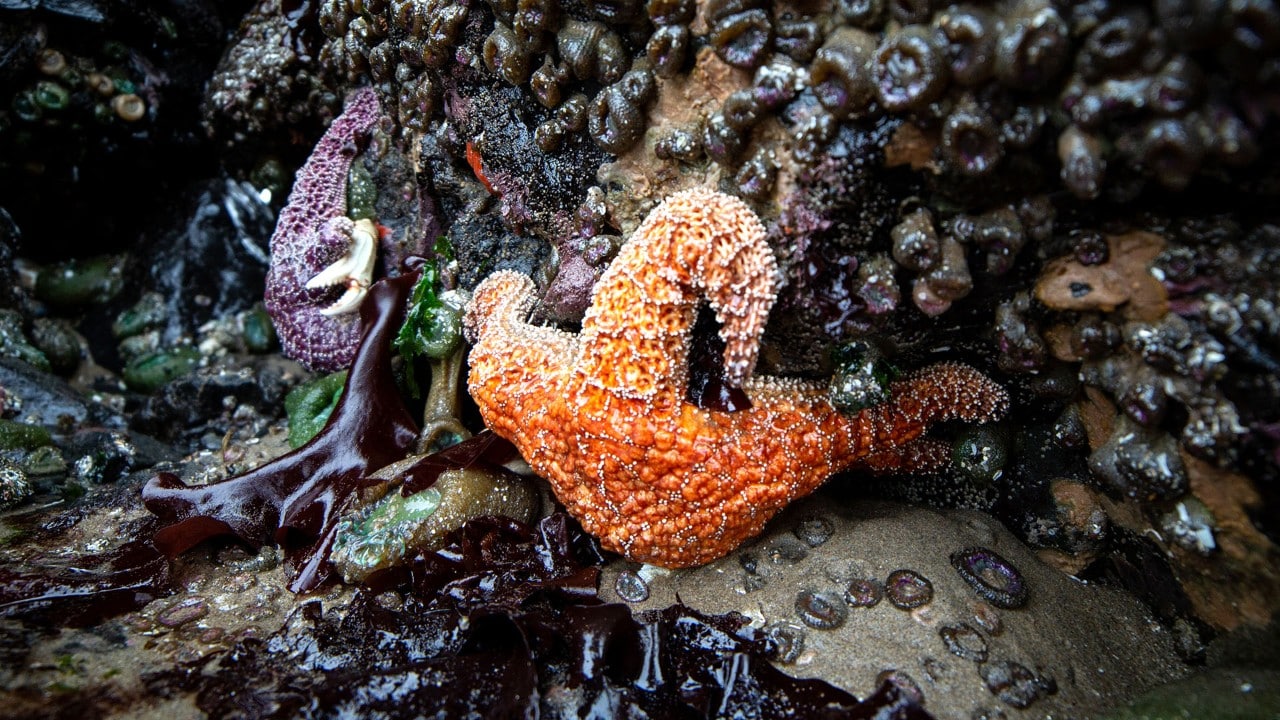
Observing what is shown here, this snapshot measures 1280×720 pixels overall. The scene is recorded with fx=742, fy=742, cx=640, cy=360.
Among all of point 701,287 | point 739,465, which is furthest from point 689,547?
point 701,287

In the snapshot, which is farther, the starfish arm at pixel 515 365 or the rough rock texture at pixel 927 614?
the starfish arm at pixel 515 365

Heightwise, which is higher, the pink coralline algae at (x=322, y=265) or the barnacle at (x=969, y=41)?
the barnacle at (x=969, y=41)

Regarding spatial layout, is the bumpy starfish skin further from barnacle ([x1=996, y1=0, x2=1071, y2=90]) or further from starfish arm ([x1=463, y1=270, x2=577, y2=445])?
barnacle ([x1=996, y1=0, x2=1071, y2=90])

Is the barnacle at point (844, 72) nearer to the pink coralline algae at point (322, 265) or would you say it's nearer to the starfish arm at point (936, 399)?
the starfish arm at point (936, 399)

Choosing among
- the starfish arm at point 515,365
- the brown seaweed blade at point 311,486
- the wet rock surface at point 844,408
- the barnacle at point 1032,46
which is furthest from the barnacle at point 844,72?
the brown seaweed blade at point 311,486

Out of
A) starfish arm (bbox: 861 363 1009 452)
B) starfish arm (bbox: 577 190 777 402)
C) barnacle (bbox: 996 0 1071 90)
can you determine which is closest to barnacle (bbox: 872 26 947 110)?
barnacle (bbox: 996 0 1071 90)

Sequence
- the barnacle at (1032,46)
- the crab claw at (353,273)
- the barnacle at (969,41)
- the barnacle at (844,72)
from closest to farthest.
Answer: the barnacle at (1032,46), the barnacle at (969,41), the barnacle at (844,72), the crab claw at (353,273)

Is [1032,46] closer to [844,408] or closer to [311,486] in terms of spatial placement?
[844,408]

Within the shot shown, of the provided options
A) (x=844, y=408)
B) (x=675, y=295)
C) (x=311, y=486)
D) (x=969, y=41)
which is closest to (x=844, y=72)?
(x=969, y=41)
